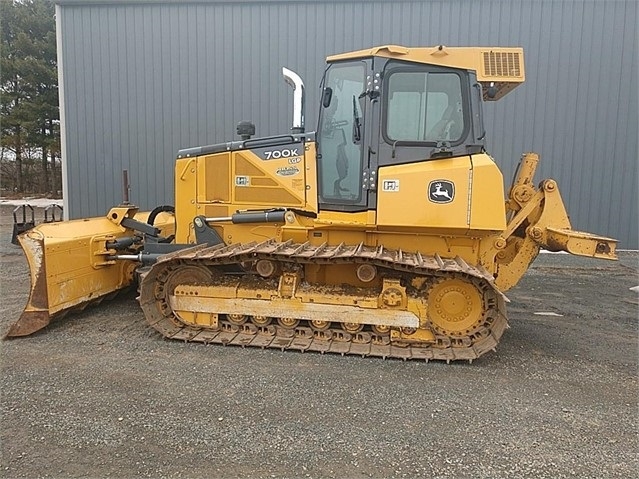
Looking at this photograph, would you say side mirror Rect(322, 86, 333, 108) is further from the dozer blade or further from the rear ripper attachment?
the dozer blade

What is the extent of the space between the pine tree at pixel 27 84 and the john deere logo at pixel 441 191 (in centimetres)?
2303

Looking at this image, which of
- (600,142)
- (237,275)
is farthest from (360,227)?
(600,142)

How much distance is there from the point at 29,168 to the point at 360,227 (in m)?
25.5

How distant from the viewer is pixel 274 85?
11047 millimetres

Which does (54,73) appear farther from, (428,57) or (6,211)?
(428,57)

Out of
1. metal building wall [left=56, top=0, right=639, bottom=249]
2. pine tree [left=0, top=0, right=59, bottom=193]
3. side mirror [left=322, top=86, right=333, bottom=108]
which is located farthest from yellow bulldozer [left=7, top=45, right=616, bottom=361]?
pine tree [left=0, top=0, right=59, bottom=193]

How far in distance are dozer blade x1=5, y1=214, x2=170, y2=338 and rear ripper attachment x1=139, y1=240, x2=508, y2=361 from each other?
3.18ft

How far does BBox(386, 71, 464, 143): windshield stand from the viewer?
15.0 ft

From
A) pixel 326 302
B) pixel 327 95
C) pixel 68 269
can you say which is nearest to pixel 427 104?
pixel 327 95

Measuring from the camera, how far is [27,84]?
22312 millimetres

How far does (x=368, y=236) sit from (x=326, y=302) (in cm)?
86

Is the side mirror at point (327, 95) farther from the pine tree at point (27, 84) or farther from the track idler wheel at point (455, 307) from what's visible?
the pine tree at point (27, 84)

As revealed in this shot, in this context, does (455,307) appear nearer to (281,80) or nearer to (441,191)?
(441,191)

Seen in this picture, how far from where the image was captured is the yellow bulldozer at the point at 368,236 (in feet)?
14.5
